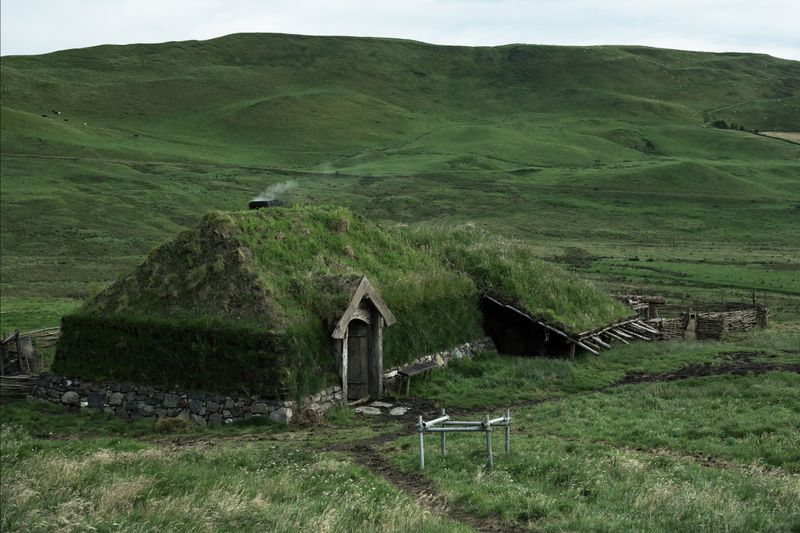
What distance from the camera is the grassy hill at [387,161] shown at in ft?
207

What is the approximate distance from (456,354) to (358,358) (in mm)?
4490

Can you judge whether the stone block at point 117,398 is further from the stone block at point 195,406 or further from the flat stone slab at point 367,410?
the flat stone slab at point 367,410

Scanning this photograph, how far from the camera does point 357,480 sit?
13.2 meters

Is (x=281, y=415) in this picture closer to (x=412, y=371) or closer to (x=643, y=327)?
(x=412, y=371)

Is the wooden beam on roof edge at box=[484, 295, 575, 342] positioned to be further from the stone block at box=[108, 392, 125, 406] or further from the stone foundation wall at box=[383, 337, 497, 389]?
the stone block at box=[108, 392, 125, 406]

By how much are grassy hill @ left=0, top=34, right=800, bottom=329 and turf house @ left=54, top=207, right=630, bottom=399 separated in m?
15.5

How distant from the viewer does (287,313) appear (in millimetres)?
20031

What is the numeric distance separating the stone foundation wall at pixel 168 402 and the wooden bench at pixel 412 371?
220cm

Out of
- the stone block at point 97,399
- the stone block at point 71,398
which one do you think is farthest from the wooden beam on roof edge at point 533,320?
the stone block at point 71,398

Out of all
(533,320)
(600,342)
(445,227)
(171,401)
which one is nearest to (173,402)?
(171,401)

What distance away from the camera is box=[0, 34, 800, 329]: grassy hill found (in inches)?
2488

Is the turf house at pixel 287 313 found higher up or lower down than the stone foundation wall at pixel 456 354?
higher up

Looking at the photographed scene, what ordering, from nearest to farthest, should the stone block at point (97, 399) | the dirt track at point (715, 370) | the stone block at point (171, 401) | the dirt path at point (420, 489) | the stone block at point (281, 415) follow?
the dirt path at point (420, 489)
the stone block at point (281, 415)
the stone block at point (171, 401)
the stone block at point (97, 399)
the dirt track at point (715, 370)

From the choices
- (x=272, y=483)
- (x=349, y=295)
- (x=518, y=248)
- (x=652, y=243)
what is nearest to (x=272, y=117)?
(x=652, y=243)
